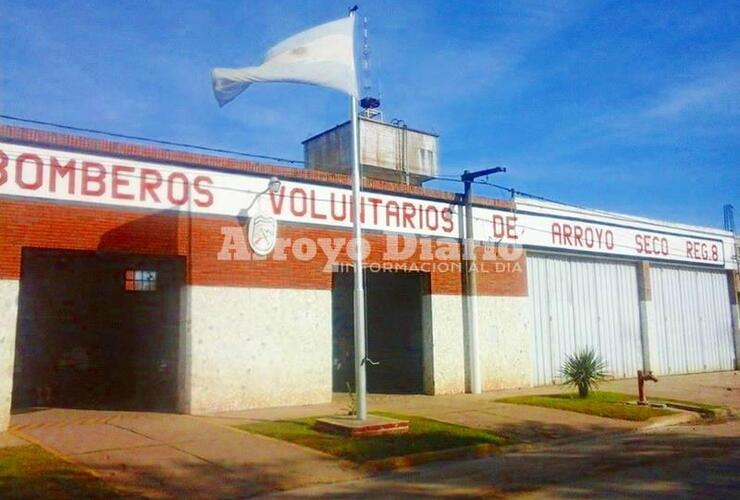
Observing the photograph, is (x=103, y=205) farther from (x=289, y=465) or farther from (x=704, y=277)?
(x=704, y=277)

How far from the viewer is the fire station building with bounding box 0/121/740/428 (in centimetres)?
1391

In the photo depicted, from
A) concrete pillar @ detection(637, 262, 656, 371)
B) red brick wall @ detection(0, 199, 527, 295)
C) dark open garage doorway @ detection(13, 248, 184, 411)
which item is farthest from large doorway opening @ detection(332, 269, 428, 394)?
concrete pillar @ detection(637, 262, 656, 371)

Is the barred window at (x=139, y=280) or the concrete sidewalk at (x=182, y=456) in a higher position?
the barred window at (x=139, y=280)

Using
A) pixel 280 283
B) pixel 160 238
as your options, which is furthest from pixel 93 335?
pixel 280 283

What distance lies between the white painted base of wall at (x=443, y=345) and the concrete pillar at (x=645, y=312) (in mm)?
8788

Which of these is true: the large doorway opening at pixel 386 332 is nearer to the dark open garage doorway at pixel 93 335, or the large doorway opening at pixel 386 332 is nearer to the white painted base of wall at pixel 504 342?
the white painted base of wall at pixel 504 342

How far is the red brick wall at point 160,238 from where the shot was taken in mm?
13031

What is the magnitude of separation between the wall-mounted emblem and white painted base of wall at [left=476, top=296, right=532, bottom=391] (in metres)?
6.63

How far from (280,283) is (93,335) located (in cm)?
672

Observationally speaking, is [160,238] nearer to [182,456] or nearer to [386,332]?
[182,456]

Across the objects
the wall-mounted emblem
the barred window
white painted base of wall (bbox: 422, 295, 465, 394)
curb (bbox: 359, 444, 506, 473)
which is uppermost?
the wall-mounted emblem

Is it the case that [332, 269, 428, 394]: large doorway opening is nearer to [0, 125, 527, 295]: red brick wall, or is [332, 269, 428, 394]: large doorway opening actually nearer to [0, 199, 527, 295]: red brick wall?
[0, 125, 527, 295]: red brick wall

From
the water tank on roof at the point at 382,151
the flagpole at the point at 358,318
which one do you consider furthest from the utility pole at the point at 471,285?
the flagpole at the point at 358,318

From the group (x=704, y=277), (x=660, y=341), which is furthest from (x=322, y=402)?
(x=704, y=277)
